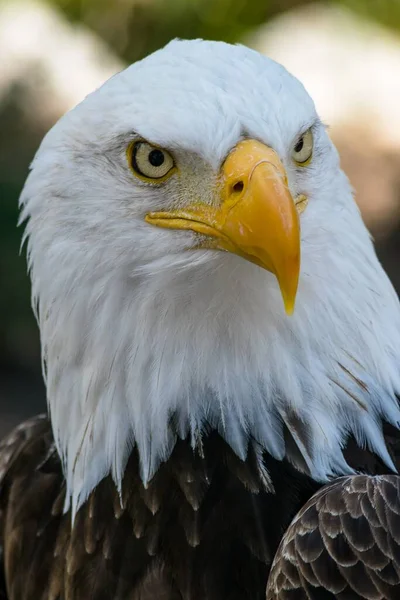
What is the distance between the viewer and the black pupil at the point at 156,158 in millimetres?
2574

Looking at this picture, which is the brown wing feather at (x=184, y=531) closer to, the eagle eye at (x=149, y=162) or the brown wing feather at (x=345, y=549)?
the brown wing feather at (x=345, y=549)

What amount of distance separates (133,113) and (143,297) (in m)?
0.46

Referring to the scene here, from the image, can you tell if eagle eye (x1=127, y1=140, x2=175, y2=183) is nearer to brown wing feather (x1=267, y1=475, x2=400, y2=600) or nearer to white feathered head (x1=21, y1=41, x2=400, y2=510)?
white feathered head (x1=21, y1=41, x2=400, y2=510)

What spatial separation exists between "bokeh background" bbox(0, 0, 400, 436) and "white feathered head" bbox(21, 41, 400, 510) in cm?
453

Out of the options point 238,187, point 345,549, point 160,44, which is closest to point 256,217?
point 238,187

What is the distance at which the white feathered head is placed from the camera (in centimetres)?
Result: 252

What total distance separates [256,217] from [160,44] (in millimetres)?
7274

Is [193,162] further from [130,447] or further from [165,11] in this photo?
[165,11]

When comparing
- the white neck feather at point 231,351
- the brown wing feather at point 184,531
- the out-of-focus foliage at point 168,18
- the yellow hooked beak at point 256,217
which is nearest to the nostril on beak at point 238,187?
the yellow hooked beak at point 256,217

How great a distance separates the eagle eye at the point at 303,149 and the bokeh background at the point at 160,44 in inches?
190

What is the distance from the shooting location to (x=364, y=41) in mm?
8844

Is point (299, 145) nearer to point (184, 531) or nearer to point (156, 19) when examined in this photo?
point (184, 531)

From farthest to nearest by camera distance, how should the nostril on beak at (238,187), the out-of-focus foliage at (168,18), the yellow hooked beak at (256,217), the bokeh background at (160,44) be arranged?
1. the out-of-focus foliage at (168,18)
2. the bokeh background at (160,44)
3. the nostril on beak at (238,187)
4. the yellow hooked beak at (256,217)

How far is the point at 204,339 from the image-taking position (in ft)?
8.79
